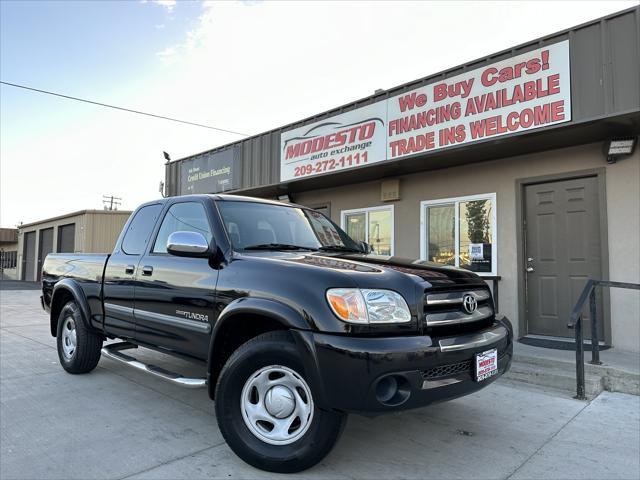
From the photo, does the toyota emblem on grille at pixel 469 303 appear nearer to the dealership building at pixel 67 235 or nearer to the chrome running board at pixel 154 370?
the chrome running board at pixel 154 370

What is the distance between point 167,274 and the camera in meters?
3.84

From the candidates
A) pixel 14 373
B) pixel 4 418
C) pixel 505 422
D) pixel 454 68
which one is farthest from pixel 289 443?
pixel 454 68

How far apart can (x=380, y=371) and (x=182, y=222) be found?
96.1 inches

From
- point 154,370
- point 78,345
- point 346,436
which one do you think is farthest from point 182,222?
point 346,436

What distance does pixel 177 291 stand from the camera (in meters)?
3.68

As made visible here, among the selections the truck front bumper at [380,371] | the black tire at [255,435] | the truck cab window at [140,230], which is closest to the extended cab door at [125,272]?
the truck cab window at [140,230]

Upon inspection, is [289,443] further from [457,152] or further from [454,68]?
[454,68]

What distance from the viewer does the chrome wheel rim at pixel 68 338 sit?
5.24 m

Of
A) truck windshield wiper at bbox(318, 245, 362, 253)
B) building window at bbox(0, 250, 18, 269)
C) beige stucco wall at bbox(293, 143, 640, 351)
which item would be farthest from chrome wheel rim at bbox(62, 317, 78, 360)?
building window at bbox(0, 250, 18, 269)

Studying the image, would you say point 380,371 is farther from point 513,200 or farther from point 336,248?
point 513,200

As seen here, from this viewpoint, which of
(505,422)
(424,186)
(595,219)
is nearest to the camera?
(505,422)

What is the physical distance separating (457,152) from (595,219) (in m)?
2.10

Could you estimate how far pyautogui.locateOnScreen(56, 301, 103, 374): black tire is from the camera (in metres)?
5.04

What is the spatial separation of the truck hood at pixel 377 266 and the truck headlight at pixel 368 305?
14 cm
